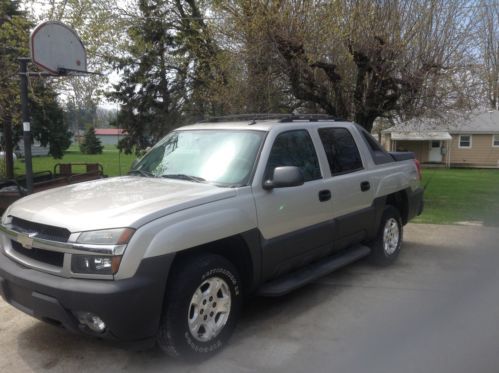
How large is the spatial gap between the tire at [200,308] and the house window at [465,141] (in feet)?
109

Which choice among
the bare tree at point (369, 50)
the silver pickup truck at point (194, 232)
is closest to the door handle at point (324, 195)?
the silver pickup truck at point (194, 232)

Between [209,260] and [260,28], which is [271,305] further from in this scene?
[260,28]

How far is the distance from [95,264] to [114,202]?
58 cm

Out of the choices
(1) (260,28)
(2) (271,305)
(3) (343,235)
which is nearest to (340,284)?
(3) (343,235)

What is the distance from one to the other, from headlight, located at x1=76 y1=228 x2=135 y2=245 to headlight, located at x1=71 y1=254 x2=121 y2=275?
0.10 metres

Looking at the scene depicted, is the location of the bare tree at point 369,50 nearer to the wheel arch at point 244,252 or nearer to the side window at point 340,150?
the side window at point 340,150

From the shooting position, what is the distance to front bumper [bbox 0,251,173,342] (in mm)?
2959

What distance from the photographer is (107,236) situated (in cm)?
305

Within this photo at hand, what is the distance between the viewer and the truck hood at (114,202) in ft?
10.3

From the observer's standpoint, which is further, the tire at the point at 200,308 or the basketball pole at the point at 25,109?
the basketball pole at the point at 25,109

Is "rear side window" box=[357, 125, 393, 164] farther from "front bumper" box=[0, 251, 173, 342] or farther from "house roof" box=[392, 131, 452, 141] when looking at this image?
"house roof" box=[392, 131, 452, 141]

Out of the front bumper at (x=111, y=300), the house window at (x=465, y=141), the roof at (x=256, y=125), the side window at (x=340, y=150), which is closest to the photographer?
the front bumper at (x=111, y=300)

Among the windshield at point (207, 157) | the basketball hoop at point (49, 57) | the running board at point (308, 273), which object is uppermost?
the basketball hoop at point (49, 57)

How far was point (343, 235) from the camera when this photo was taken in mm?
4984
